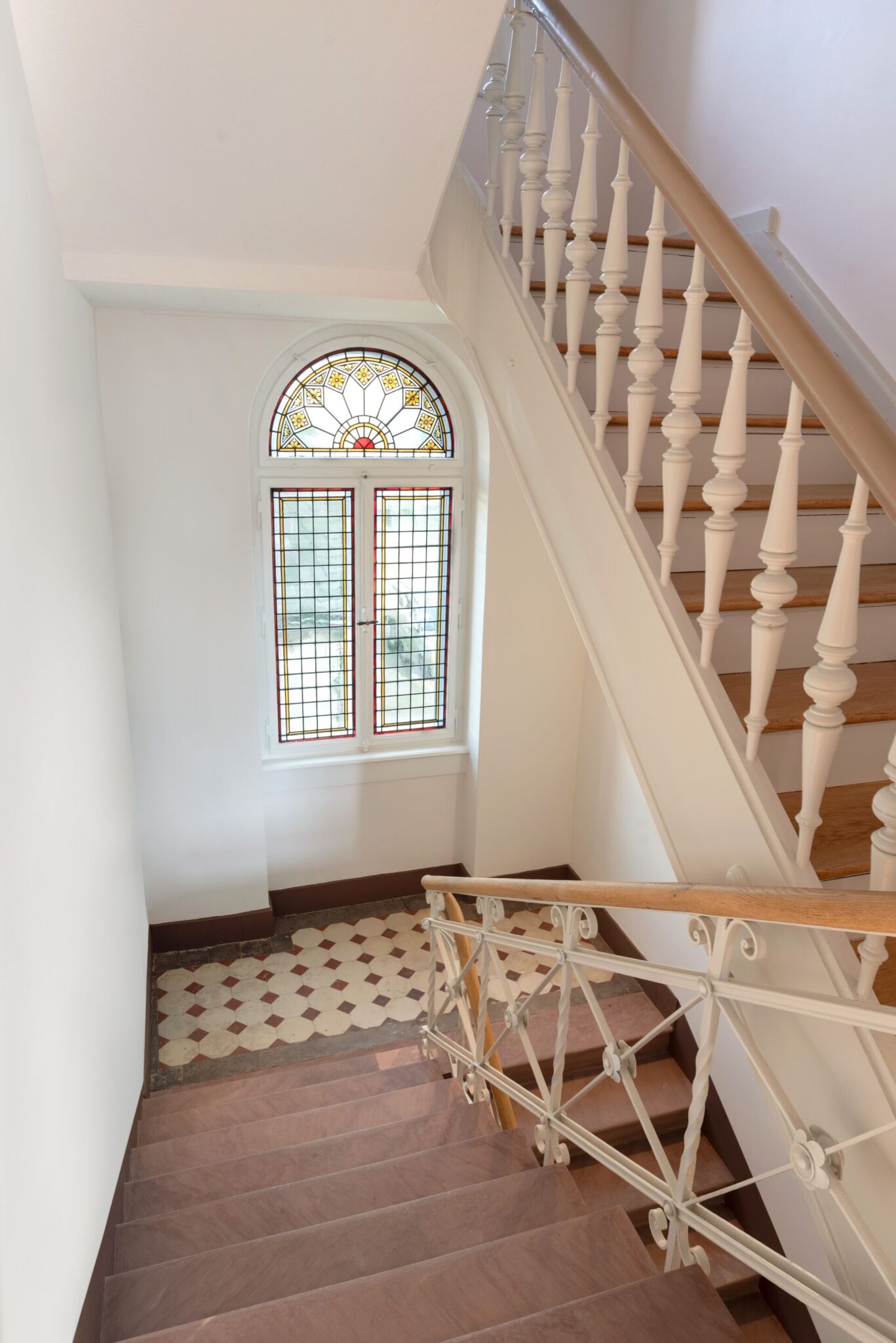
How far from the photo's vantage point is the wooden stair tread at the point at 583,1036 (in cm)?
425

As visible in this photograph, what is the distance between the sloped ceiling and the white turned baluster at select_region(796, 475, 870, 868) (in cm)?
187

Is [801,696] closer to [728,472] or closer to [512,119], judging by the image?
[728,472]

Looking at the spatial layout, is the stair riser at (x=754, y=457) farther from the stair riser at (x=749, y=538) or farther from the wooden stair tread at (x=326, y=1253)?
the wooden stair tread at (x=326, y=1253)

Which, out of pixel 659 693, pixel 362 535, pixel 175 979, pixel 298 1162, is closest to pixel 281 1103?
pixel 298 1162

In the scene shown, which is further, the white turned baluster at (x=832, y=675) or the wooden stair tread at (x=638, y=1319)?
the wooden stair tread at (x=638, y=1319)

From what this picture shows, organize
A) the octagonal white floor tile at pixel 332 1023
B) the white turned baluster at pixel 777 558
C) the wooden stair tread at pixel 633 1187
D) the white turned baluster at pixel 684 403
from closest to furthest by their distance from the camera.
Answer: the white turned baluster at pixel 777 558 < the white turned baluster at pixel 684 403 < the wooden stair tread at pixel 633 1187 < the octagonal white floor tile at pixel 332 1023

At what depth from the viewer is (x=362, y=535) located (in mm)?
5199

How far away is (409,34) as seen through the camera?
2.40m

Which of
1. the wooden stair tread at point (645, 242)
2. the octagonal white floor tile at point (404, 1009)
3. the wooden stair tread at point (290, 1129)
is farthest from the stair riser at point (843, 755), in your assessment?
the octagonal white floor tile at point (404, 1009)

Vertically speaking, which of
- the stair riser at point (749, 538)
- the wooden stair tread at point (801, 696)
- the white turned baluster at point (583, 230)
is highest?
the white turned baluster at point (583, 230)

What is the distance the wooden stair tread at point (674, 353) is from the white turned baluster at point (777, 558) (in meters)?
1.03

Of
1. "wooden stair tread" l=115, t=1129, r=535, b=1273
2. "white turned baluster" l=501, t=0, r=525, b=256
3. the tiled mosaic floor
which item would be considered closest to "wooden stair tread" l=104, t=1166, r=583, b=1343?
"wooden stair tread" l=115, t=1129, r=535, b=1273

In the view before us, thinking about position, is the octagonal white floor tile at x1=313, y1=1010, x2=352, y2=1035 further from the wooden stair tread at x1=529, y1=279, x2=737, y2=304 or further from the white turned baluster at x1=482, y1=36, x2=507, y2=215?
the white turned baluster at x1=482, y1=36, x2=507, y2=215

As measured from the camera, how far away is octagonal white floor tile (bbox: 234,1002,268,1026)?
4.75 meters
